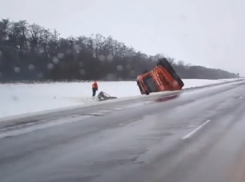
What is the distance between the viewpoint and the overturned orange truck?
28719mm

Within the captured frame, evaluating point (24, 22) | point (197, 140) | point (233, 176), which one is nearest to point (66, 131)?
point (197, 140)

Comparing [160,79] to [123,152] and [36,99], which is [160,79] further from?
[123,152]

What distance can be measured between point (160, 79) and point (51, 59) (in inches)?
1629

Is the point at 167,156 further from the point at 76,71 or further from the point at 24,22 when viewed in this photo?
the point at 24,22

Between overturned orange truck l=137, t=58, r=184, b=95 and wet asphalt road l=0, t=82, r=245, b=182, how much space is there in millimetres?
16610

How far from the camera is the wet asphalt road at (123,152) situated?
5.65 metres

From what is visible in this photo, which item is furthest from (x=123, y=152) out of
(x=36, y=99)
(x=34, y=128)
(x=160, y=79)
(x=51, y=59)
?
(x=51, y=59)

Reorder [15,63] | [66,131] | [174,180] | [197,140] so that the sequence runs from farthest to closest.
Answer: [15,63], [66,131], [197,140], [174,180]

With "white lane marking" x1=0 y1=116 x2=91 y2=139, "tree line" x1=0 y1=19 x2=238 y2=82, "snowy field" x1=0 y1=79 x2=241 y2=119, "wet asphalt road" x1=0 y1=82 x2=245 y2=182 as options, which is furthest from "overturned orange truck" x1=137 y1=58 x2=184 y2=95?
"tree line" x1=0 y1=19 x2=238 y2=82

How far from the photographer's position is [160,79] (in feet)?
97.0

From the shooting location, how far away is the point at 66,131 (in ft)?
34.4

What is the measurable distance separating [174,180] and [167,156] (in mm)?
1637

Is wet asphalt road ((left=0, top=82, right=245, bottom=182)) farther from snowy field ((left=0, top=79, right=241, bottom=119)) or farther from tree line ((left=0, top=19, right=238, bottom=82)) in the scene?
tree line ((left=0, top=19, right=238, bottom=82))

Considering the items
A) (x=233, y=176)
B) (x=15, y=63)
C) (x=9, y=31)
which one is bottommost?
(x=233, y=176)
